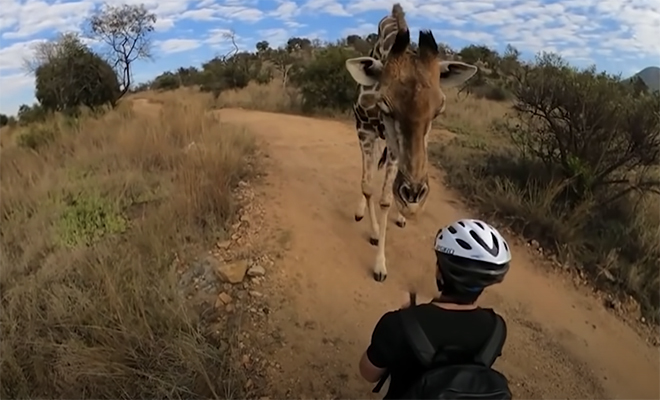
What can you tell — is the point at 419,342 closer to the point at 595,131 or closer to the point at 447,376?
the point at 447,376

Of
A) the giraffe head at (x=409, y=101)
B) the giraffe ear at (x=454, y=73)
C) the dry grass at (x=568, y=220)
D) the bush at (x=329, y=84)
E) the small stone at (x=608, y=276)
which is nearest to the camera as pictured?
the giraffe head at (x=409, y=101)

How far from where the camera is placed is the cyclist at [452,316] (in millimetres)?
2416

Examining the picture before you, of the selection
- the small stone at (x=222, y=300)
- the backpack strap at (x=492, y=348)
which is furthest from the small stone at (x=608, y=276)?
the backpack strap at (x=492, y=348)

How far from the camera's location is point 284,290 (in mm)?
5203

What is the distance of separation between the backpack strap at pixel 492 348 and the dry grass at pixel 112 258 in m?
2.41

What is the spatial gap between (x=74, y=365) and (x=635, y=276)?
17.9 ft

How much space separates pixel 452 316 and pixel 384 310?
2.69 m

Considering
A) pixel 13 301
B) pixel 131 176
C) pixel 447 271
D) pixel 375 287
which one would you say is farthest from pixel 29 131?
pixel 447 271

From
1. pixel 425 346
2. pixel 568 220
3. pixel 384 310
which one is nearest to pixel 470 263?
pixel 425 346

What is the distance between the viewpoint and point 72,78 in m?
12.5

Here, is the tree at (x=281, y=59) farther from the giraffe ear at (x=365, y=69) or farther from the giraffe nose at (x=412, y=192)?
the giraffe nose at (x=412, y=192)

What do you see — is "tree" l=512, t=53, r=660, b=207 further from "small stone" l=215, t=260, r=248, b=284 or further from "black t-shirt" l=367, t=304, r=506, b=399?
"black t-shirt" l=367, t=304, r=506, b=399

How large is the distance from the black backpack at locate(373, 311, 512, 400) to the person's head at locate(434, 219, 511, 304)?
0.27 meters

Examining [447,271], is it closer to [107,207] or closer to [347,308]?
[347,308]
